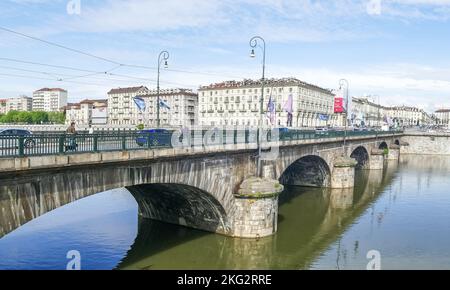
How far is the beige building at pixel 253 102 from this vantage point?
12600cm

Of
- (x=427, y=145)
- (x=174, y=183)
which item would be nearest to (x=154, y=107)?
(x=427, y=145)

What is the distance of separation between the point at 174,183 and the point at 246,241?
6.53 metres

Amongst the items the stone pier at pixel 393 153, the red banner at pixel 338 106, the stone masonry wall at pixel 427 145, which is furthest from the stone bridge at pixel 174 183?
the stone masonry wall at pixel 427 145

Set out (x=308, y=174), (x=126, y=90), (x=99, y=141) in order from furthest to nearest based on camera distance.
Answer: (x=126, y=90) < (x=308, y=174) < (x=99, y=141)

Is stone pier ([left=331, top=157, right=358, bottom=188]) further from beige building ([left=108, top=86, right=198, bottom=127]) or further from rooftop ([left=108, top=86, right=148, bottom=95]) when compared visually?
rooftop ([left=108, top=86, right=148, bottom=95])

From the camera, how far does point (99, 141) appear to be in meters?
16.4

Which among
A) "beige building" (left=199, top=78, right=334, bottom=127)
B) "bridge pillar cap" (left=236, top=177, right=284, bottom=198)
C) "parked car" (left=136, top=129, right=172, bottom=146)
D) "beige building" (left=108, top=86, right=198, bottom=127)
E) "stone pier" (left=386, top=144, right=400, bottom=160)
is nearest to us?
"parked car" (left=136, top=129, right=172, bottom=146)

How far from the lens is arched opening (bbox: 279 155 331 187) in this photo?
4556 cm

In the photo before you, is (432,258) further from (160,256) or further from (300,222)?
(160,256)

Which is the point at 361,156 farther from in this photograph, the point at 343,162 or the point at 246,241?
the point at 246,241

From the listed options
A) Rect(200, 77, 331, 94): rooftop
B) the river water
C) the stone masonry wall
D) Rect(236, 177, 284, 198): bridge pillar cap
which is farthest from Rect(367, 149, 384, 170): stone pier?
Rect(200, 77, 331, 94): rooftop

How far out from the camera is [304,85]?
12862cm
